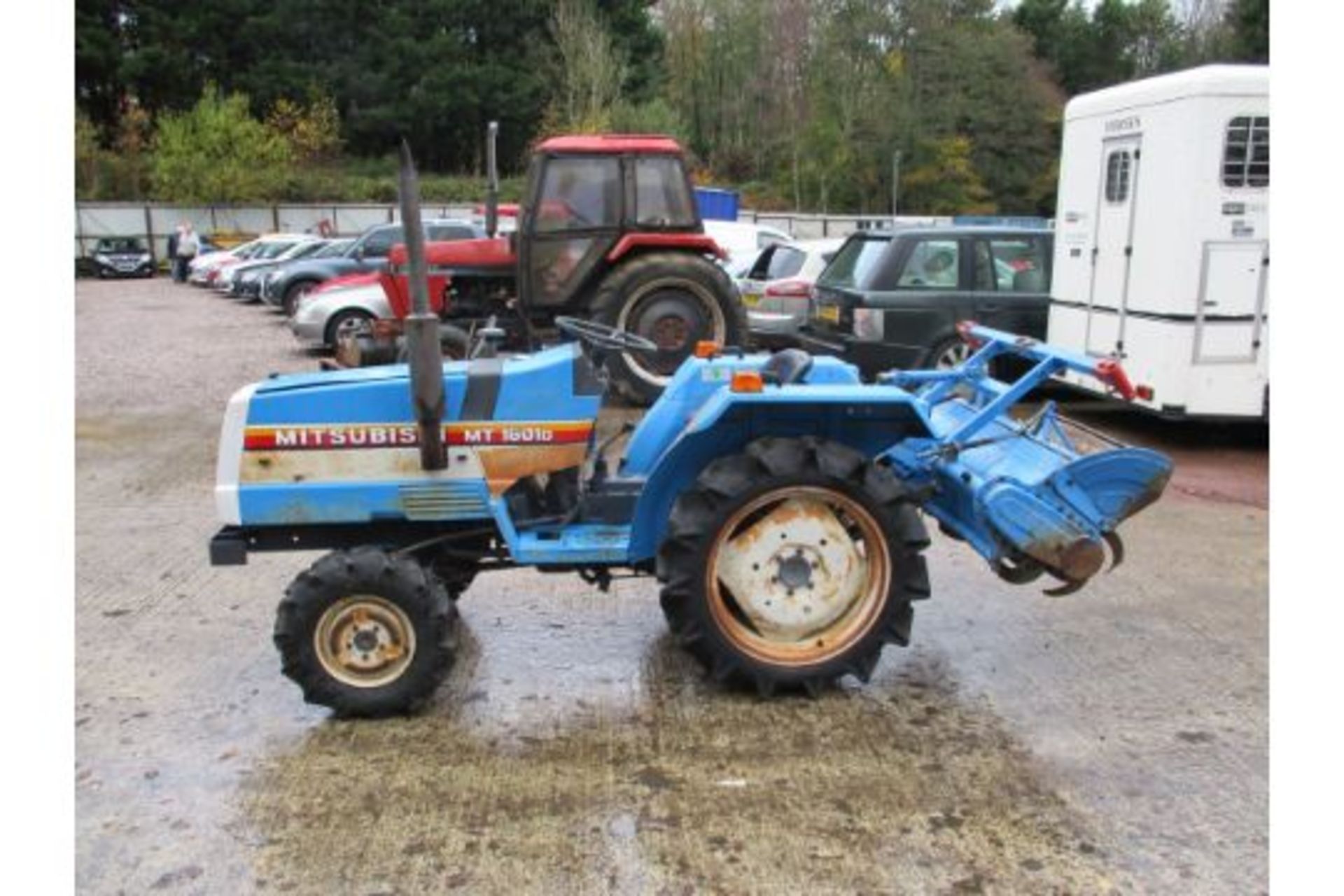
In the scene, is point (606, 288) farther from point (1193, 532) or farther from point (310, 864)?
point (310, 864)

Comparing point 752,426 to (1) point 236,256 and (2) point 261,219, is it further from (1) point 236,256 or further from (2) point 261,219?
(2) point 261,219

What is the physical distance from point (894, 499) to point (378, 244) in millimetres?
15876

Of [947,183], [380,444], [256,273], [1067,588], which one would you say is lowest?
[1067,588]

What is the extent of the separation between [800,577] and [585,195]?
6590mm

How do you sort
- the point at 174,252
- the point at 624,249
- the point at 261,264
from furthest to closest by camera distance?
the point at 174,252, the point at 261,264, the point at 624,249

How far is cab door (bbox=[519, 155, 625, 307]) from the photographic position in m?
10.0

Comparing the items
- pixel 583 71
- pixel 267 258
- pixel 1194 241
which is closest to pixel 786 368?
pixel 1194 241

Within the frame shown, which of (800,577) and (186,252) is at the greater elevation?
(186,252)

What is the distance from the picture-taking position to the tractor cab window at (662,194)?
33.1 ft

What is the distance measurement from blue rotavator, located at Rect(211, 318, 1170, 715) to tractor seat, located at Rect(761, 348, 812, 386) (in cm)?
11

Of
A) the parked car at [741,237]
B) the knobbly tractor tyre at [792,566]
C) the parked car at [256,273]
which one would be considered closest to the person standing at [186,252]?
the parked car at [256,273]

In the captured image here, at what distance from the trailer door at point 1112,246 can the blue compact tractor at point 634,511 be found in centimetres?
472

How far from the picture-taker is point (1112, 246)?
28.6 ft

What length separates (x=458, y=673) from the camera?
4512 mm
